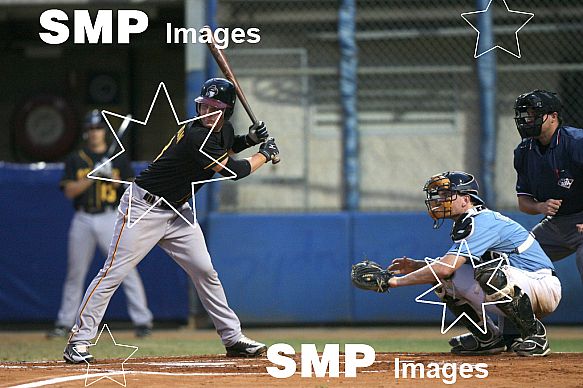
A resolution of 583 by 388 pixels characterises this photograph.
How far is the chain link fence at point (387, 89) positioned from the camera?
1004 centimetres

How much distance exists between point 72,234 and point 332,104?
2720mm

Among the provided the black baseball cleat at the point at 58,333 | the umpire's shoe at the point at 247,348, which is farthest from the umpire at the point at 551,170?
the black baseball cleat at the point at 58,333

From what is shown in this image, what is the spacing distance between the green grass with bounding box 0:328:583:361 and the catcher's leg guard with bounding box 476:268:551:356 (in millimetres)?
1456

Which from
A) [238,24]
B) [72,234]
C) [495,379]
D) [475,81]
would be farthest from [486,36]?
[495,379]

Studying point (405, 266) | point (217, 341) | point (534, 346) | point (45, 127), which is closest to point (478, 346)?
point (534, 346)

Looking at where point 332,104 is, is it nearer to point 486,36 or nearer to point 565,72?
point 486,36

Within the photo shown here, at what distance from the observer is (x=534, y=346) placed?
6098 millimetres

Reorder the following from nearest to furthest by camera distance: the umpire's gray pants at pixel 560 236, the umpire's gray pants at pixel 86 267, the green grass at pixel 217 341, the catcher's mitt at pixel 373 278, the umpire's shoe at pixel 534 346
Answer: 1. the catcher's mitt at pixel 373 278
2. the umpire's shoe at pixel 534 346
3. the umpire's gray pants at pixel 560 236
4. the green grass at pixel 217 341
5. the umpire's gray pants at pixel 86 267

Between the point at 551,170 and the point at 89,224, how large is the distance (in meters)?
4.26

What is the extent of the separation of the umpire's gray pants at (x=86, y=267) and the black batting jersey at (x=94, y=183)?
0.23ft

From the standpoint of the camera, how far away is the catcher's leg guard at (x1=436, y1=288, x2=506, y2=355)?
625 centimetres

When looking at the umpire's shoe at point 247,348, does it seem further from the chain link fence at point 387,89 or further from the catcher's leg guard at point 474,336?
the chain link fence at point 387,89

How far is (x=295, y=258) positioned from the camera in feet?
32.1

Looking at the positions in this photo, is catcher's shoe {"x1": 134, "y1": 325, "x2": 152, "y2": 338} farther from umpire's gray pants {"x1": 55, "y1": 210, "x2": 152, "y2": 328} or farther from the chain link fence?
the chain link fence
